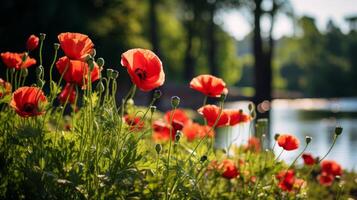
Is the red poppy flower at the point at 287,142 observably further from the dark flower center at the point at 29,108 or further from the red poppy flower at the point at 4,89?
the red poppy flower at the point at 4,89

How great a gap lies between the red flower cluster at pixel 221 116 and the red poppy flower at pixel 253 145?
0.46 metres

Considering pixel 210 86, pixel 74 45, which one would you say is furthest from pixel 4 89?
pixel 210 86

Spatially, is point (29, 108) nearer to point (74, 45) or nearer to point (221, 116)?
point (74, 45)

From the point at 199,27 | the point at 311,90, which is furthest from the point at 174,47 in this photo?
the point at 311,90

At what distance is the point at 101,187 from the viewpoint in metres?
2.12

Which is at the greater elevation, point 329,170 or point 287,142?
point 287,142

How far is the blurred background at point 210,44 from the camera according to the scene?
14.2 metres

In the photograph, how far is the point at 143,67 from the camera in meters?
2.05

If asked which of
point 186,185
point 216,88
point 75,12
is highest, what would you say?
point 75,12

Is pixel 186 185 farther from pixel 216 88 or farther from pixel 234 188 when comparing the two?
pixel 234 188

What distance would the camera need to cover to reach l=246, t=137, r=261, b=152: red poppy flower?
3.12m

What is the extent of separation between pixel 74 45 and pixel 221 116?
743 mm

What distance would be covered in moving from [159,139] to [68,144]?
942mm

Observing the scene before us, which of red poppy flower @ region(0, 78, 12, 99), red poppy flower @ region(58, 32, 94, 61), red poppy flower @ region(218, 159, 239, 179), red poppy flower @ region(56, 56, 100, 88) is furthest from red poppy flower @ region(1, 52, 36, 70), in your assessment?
red poppy flower @ region(218, 159, 239, 179)
